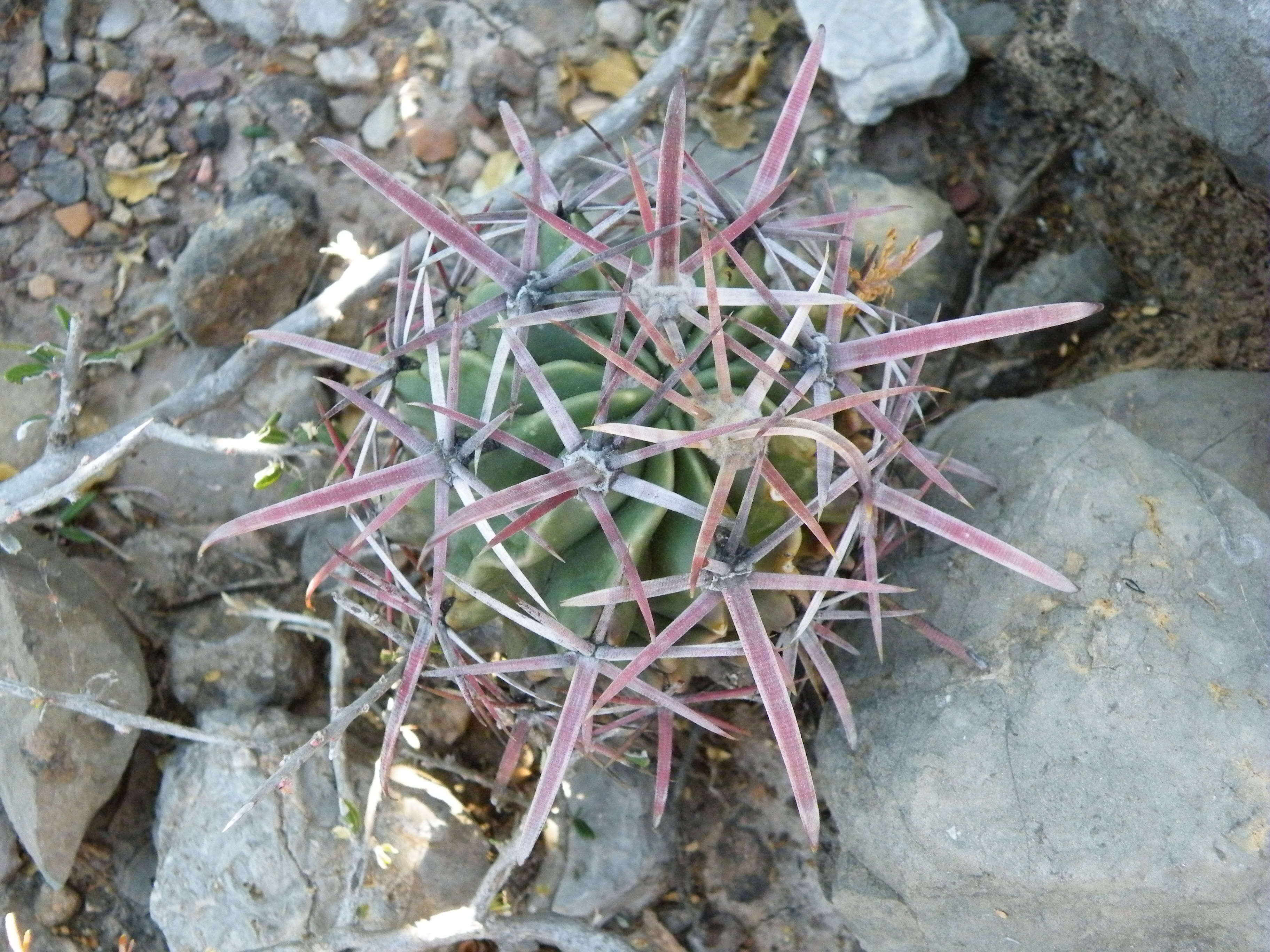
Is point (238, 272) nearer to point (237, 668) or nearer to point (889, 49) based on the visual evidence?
point (237, 668)

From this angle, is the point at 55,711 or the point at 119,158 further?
the point at 119,158

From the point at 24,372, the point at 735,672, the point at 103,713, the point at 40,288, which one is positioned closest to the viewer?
the point at 735,672

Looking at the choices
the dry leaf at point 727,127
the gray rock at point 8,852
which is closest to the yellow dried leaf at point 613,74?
the dry leaf at point 727,127

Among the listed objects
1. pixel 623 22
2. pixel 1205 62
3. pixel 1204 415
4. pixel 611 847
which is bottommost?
pixel 611 847

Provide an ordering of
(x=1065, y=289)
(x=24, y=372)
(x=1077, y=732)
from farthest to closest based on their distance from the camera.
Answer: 1. (x=1065, y=289)
2. (x=24, y=372)
3. (x=1077, y=732)

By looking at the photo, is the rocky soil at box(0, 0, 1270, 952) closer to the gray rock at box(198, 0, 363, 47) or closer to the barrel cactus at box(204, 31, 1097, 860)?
the gray rock at box(198, 0, 363, 47)

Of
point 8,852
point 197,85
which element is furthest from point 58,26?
point 8,852

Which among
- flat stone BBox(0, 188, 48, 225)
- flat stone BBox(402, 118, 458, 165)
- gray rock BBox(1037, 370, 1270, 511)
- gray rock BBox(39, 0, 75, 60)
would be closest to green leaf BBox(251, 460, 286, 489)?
flat stone BBox(402, 118, 458, 165)
